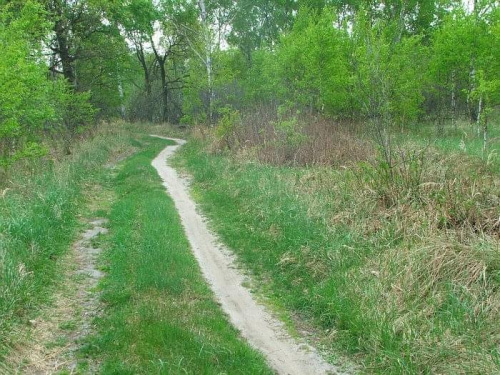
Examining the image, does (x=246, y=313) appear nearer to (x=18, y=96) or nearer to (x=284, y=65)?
(x=18, y=96)

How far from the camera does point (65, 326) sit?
17.8ft

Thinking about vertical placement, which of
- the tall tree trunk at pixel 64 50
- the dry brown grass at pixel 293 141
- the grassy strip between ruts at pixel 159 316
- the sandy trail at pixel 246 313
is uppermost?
the tall tree trunk at pixel 64 50

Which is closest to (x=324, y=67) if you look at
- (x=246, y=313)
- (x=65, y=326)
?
(x=246, y=313)

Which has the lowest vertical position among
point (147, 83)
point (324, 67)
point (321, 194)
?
point (321, 194)

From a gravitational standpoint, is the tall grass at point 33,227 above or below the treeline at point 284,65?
below

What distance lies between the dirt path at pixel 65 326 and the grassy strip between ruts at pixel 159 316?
20 cm

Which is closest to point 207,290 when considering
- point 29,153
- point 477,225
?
point 477,225

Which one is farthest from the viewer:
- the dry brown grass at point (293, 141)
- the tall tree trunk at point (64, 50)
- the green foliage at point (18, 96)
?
the tall tree trunk at point (64, 50)

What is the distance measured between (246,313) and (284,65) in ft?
53.3

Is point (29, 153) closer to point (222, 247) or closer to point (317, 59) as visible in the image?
point (222, 247)

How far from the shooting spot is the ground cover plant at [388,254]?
471 cm

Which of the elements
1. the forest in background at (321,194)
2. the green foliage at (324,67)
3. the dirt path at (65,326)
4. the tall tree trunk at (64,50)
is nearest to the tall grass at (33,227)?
the forest in background at (321,194)

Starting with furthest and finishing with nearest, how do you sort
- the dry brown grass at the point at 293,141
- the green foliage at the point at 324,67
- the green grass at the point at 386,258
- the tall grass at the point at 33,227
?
1. the green foliage at the point at 324,67
2. the dry brown grass at the point at 293,141
3. the tall grass at the point at 33,227
4. the green grass at the point at 386,258

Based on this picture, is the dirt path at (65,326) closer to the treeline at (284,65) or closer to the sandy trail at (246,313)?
the sandy trail at (246,313)
